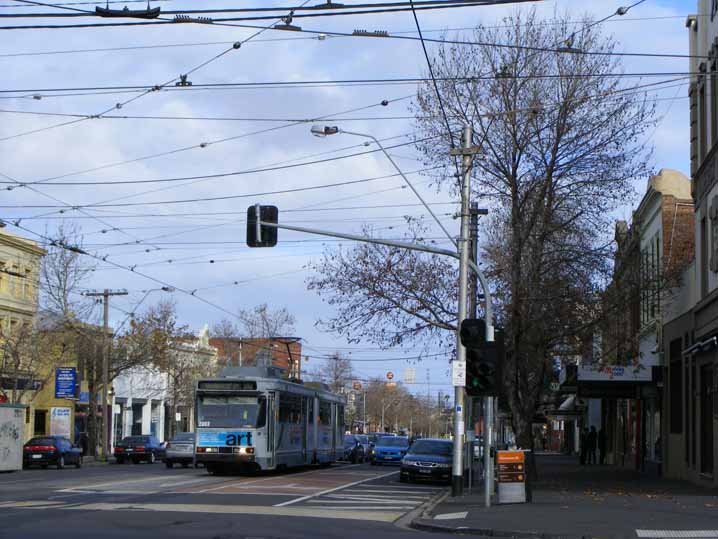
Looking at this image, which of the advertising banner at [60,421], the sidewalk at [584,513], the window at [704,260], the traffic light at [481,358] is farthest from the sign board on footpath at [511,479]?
the advertising banner at [60,421]

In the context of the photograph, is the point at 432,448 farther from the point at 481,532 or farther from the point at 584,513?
the point at 481,532

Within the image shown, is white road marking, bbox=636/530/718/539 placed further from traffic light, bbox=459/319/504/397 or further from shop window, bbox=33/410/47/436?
shop window, bbox=33/410/47/436

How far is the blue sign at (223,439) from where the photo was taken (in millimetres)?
34250

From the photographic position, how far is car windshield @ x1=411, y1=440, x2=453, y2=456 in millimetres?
36500

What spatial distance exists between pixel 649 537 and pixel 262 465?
64.1 feet

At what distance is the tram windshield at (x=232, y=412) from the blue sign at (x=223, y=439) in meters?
0.26

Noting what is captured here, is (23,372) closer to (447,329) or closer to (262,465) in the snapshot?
(262,465)

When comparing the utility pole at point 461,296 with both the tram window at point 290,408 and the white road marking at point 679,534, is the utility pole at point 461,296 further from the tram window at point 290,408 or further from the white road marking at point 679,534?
the tram window at point 290,408

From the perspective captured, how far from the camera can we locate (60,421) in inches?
2504

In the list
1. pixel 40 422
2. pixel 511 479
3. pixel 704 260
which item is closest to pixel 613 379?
pixel 704 260

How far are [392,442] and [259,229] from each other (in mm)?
30163

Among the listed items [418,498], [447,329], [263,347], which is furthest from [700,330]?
[263,347]

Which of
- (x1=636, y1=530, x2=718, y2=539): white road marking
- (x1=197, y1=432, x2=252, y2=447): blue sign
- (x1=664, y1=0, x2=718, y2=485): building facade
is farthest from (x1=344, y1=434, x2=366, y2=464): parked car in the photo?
(x1=636, y1=530, x2=718, y2=539): white road marking

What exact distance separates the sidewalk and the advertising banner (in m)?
38.9
